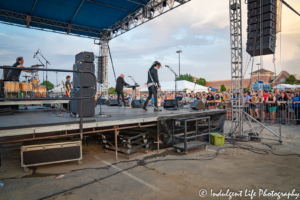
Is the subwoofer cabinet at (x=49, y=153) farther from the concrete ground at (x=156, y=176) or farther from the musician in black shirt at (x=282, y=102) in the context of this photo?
the musician in black shirt at (x=282, y=102)

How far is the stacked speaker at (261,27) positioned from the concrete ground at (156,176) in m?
4.06

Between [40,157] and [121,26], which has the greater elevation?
[121,26]

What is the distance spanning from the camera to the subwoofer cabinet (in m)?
3.93

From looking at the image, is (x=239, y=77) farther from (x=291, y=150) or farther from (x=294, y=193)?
(x=294, y=193)

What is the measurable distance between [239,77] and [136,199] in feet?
21.3

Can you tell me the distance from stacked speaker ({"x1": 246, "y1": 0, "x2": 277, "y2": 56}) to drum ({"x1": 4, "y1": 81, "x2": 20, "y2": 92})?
9.20m

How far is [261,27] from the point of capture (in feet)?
24.7

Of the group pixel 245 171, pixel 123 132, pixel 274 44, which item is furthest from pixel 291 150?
pixel 123 132

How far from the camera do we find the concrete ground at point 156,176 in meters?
3.22

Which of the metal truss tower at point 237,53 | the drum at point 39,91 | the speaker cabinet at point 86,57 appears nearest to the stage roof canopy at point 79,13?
the metal truss tower at point 237,53

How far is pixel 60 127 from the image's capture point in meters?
3.81

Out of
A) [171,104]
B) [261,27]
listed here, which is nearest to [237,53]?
[261,27]

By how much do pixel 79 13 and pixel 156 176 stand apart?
46.9ft

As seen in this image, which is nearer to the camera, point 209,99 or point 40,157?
point 40,157
